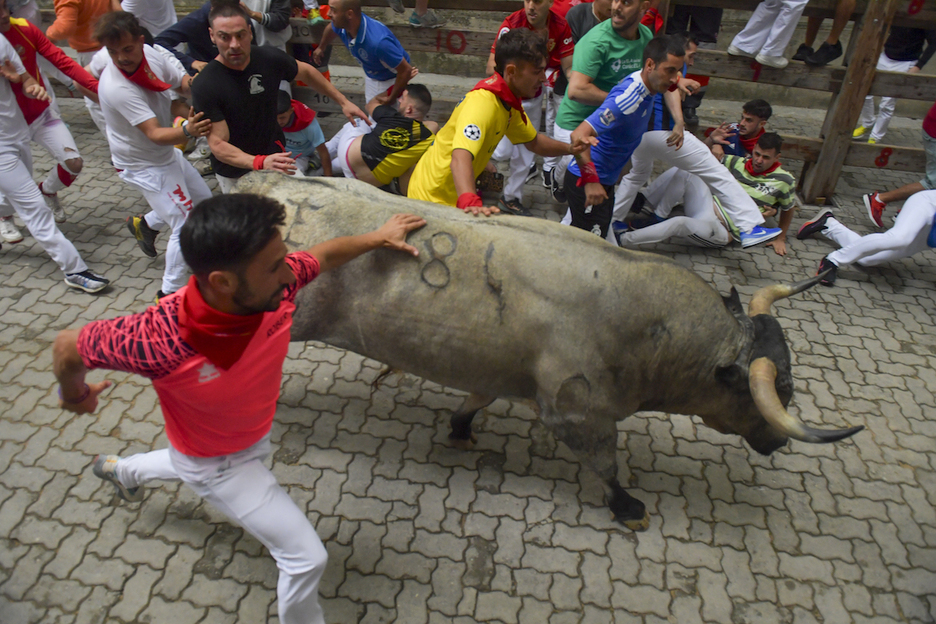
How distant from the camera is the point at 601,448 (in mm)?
3434

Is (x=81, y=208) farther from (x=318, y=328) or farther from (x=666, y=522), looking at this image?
(x=666, y=522)

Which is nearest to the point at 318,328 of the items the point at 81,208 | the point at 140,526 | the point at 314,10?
the point at 140,526

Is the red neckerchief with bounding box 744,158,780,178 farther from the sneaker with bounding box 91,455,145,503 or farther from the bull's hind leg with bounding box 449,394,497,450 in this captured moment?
the sneaker with bounding box 91,455,145,503

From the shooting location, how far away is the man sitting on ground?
369 cm

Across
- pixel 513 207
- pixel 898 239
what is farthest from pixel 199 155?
pixel 898 239

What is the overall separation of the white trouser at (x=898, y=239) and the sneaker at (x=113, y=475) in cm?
640

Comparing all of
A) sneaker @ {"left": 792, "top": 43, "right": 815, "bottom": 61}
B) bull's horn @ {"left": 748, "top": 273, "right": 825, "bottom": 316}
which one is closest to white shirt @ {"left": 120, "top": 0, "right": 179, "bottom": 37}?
bull's horn @ {"left": 748, "top": 273, "right": 825, "bottom": 316}

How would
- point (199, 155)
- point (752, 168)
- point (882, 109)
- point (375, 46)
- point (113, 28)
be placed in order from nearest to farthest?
point (113, 28), point (375, 46), point (752, 168), point (199, 155), point (882, 109)

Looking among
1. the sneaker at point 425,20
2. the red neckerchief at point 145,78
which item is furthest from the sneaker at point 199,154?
the sneaker at point 425,20

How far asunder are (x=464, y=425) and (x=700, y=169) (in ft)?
12.3

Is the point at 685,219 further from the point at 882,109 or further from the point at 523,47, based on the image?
the point at 882,109

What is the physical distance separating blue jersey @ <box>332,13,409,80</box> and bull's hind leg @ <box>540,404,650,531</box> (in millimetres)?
4621

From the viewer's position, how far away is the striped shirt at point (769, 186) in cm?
626

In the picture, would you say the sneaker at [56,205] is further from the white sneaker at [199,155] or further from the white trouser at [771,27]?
the white trouser at [771,27]
